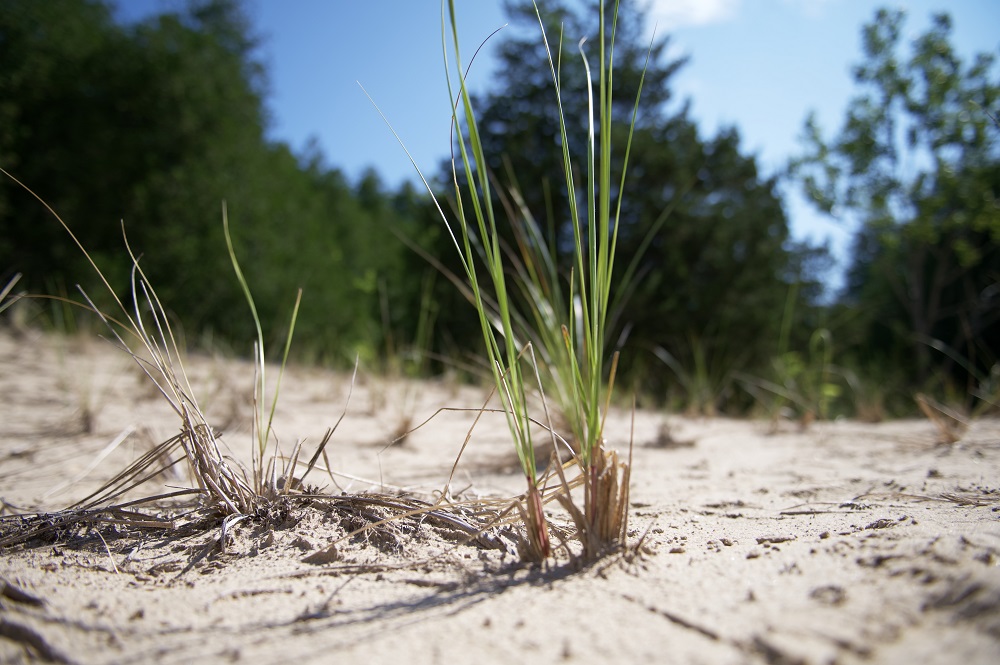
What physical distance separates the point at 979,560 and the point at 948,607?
151 millimetres

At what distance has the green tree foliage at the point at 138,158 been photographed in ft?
30.5

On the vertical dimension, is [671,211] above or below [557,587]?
above

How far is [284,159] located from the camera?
47.9 feet

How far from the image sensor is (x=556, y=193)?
9.12 metres

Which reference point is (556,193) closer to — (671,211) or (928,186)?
(671,211)

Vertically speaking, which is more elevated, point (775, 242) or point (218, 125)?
point (218, 125)

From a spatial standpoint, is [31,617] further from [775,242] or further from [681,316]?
[775,242]

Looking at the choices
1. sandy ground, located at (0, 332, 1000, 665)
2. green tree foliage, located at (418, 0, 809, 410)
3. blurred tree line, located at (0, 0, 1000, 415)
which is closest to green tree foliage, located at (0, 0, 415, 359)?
blurred tree line, located at (0, 0, 1000, 415)

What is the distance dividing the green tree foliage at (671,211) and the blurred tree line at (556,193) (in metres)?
0.03

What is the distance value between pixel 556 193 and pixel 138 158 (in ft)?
23.4

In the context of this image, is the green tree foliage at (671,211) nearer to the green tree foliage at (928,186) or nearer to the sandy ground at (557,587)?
the green tree foliage at (928,186)

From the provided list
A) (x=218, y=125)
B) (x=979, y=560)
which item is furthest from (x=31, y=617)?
(x=218, y=125)

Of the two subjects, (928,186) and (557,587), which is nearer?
(557,587)

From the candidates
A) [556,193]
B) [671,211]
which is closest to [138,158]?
[556,193]
